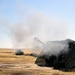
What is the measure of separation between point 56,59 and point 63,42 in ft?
7.06

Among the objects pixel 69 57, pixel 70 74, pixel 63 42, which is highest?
pixel 63 42

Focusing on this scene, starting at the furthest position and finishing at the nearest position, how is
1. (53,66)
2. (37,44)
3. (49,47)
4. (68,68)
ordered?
(37,44)
(49,47)
(53,66)
(68,68)

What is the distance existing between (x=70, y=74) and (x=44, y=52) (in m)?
8.00

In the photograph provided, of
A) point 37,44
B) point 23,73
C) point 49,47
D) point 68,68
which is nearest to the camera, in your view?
point 23,73

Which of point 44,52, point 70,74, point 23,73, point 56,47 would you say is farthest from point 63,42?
point 23,73

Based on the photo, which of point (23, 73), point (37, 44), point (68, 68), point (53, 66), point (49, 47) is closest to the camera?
point (23, 73)

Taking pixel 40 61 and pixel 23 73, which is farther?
pixel 40 61

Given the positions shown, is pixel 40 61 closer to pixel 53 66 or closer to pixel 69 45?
pixel 53 66

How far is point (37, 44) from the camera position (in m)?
37.5

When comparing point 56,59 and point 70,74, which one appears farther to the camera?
point 56,59

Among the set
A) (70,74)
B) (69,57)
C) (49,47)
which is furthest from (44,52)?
(70,74)

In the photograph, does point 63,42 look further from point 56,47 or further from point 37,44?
point 37,44

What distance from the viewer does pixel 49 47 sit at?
29.1 m

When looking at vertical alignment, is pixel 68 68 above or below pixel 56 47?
below
